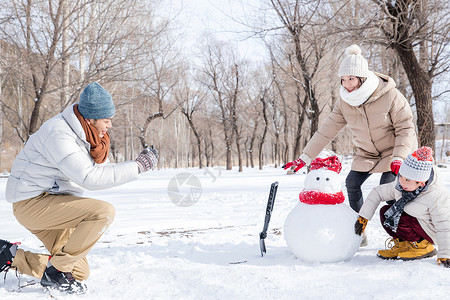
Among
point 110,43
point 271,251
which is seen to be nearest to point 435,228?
point 271,251

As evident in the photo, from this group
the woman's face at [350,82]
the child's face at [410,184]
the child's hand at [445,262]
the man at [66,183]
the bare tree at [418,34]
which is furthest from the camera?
the bare tree at [418,34]

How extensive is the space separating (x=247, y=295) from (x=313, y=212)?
0.93 meters

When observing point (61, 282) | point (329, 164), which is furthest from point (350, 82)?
point (61, 282)

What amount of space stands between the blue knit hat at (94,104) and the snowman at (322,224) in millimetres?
1679

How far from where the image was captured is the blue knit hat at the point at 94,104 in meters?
2.38

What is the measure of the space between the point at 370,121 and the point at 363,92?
0.93ft

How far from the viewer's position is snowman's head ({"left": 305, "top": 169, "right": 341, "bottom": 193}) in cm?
276

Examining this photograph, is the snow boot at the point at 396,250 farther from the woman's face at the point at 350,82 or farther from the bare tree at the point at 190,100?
the bare tree at the point at 190,100

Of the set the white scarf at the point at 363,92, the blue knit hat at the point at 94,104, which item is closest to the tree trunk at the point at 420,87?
the white scarf at the point at 363,92

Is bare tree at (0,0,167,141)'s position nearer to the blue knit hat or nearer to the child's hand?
the blue knit hat

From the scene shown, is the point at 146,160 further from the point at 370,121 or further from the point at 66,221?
the point at 370,121

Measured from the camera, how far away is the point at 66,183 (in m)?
2.45

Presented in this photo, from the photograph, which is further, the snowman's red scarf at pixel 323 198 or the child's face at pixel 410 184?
the snowman's red scarf at pixel 323 198

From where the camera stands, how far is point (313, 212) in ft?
8.90
